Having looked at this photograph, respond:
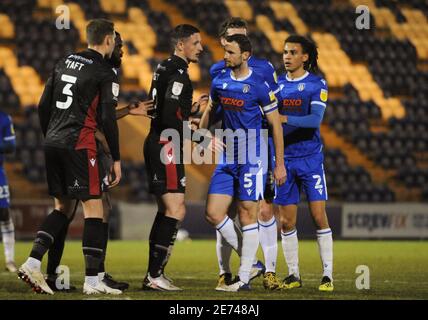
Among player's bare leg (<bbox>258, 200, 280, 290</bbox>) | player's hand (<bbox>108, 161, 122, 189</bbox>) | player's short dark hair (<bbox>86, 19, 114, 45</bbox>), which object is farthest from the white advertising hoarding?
player's short dark hair (<bbox>86, 19, 114, 45</bbox>)

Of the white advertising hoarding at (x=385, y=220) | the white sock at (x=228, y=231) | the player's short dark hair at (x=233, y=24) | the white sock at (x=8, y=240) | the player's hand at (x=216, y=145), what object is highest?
the player's short dark hair at (x=233, y=24)

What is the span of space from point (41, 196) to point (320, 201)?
11.8 m

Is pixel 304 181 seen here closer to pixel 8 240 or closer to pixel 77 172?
pixel 77 172

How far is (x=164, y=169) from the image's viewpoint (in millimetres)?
7727

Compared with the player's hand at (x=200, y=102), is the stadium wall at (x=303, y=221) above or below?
below

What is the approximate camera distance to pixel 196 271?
10.5 metres

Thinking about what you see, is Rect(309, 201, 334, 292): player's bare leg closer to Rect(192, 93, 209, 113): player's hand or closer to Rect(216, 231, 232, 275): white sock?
Rect(216, 231, 232, 275): white sock

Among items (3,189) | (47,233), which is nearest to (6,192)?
(3,189)

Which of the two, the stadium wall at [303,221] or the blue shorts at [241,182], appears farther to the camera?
the stadium wall at [303,221]

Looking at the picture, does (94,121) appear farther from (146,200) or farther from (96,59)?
(146,200)

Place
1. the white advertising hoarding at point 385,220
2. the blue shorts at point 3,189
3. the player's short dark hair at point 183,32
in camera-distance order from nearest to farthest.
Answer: the player's short dark hair at point 183,32 < the blue shorts at point 3,189 < the white advertising hoarding at point 385,220

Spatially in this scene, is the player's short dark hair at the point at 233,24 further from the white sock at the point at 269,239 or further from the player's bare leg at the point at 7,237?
the player's bare leg at the point at 7,237

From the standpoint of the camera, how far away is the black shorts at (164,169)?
7719 mm

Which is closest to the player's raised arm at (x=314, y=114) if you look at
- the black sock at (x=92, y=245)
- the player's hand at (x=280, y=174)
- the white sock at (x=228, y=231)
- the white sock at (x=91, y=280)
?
the player's hand at (x=280, y=174)
